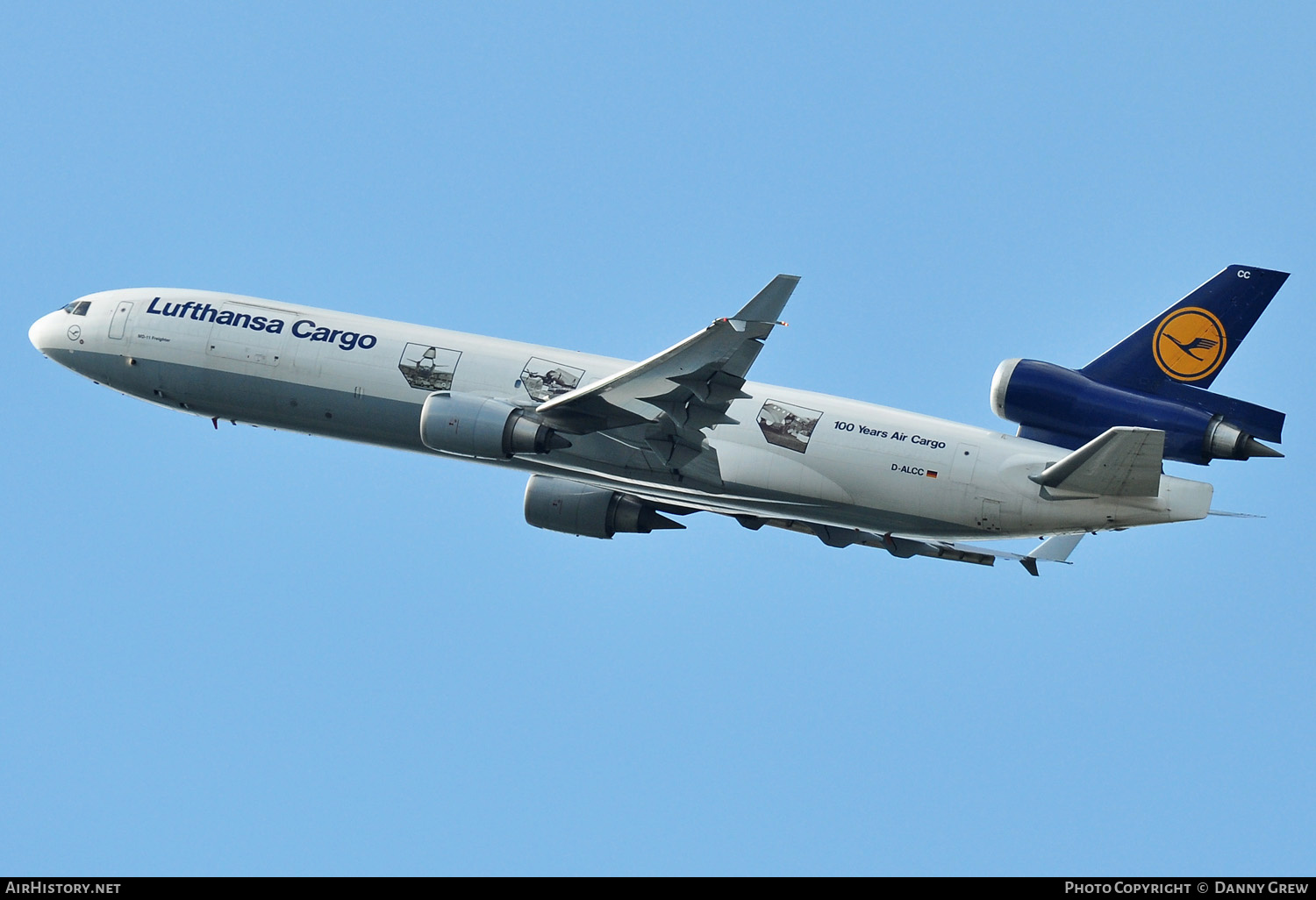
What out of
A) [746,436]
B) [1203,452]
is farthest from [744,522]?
[1203,452]

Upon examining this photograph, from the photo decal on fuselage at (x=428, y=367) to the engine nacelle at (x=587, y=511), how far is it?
376 cm

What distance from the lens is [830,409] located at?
115 feet

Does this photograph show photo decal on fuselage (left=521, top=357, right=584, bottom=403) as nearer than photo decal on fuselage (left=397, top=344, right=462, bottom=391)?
Yes

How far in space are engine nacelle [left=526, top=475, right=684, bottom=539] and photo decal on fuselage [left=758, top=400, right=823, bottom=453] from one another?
473 centimetres

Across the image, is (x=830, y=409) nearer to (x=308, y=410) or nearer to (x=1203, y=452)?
(x=1203, y=452)

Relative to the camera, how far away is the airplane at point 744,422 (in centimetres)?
3244

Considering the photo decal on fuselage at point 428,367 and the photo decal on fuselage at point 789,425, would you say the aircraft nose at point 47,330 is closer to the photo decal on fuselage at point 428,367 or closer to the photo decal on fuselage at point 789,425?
the photo decal on fuselage at point 428,367

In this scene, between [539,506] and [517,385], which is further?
[539,506]

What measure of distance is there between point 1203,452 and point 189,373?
2591 centimetres

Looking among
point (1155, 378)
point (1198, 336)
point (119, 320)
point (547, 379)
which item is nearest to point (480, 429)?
point (547, 379)

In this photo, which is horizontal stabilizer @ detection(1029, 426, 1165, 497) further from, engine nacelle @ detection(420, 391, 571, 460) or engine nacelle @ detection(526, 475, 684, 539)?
engine nacelle @ detection(420, 391, 571, 460)

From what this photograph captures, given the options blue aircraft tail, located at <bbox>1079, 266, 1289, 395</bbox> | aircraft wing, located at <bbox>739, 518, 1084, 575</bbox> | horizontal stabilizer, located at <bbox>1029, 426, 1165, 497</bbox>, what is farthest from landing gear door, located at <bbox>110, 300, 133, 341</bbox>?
blue aircraft tail, located at <bbox>1079, 266, 1289, 395</bbox>

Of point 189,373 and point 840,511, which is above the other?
A: point 189,373

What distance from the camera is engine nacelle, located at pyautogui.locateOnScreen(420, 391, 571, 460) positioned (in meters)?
33.6
